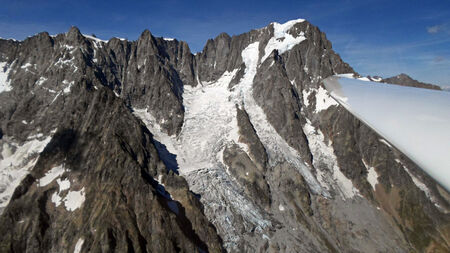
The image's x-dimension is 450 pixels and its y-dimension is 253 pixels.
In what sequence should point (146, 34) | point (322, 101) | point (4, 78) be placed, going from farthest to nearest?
1. point (146, 34)
2. point (4, 78)
3. point (322, 101)

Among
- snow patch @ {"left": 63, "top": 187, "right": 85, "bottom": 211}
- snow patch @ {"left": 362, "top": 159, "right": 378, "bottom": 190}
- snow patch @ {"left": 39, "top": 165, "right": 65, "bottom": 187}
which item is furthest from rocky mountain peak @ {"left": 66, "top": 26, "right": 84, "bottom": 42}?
snow patch @ {"left": 362, "top": 159, "right": 378, "bottom": 190}

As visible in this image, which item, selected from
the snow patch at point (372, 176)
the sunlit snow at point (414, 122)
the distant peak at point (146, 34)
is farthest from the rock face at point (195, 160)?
the sunlit snow at point (414, 122)

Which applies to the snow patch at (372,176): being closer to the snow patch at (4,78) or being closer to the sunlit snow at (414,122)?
the sunlit snow at (414,122)

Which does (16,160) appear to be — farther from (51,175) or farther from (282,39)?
(282,39)

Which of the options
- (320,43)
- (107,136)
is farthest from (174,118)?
(320,43)

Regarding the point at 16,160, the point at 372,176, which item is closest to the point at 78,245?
the point at 16,160

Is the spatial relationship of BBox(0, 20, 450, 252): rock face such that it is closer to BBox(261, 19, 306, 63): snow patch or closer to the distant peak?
BBox(261, 19, 306, 63): snow patch

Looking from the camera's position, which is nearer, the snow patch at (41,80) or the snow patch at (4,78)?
the snow patch at (41,80)
